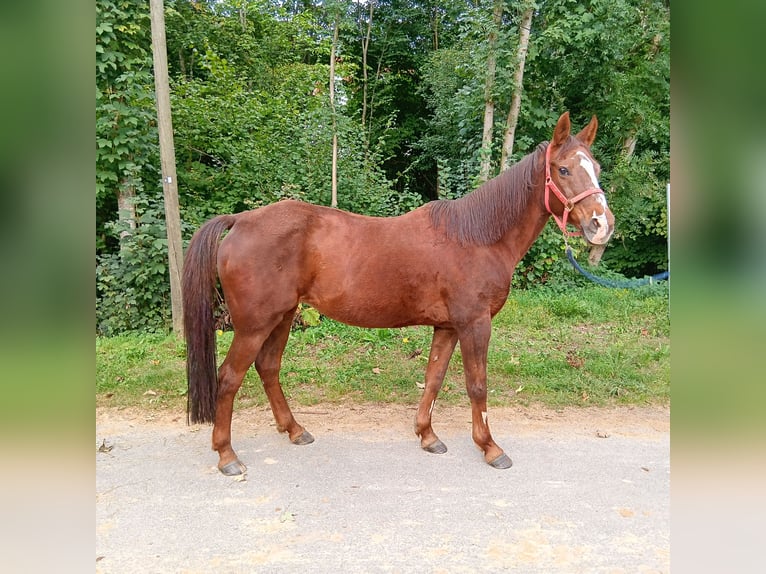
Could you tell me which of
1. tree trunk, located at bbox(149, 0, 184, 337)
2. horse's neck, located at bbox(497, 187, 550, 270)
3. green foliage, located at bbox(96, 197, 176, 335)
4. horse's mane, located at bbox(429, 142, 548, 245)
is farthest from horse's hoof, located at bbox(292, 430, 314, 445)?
green foliage, located at bbox(96, 197, 176, 335)

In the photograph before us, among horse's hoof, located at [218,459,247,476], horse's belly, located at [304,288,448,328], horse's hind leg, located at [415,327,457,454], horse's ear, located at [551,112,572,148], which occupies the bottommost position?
horse's hoof, located at [218,459,247,476]

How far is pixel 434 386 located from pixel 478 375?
419mm

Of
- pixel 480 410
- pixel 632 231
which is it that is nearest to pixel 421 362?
pixel 480 410

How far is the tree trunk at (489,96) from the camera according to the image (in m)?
→ 7.87

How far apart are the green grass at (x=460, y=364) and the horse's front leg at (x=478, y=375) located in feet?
3.27

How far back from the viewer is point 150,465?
10.5 ft

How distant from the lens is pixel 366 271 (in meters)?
3.30

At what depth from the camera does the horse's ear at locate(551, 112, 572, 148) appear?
2.99m

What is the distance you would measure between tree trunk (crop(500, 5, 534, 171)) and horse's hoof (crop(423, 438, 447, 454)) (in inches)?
237

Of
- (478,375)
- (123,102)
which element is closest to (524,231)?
(478,375)

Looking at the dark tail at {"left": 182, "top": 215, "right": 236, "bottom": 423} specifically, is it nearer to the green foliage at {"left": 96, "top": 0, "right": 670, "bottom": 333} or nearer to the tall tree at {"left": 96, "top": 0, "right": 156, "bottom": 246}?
the green foliage at {"left": 96, "top": 0, "right": 670, "bottom": 333}

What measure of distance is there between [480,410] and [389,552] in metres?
1.33

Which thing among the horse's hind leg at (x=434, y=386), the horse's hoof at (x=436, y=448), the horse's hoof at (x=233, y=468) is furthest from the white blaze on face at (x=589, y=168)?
the horse's hoof at (x=233, y=468)
